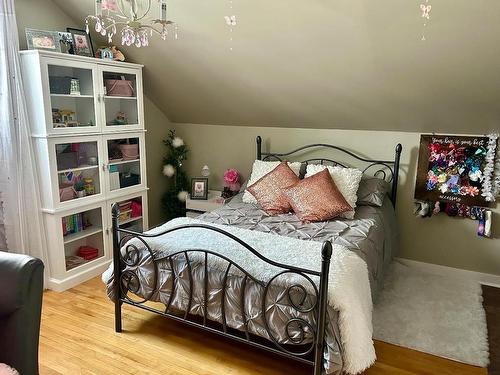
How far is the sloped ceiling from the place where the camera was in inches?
100

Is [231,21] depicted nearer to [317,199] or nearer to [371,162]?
[317,199]

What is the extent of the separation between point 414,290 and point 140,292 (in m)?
2.21

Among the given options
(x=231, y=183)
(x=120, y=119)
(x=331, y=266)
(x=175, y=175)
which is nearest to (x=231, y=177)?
(x=231, y=183)

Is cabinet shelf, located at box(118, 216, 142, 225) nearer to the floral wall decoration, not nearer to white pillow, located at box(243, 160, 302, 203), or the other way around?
white pillow, located at box(243, 160, 302, 203)

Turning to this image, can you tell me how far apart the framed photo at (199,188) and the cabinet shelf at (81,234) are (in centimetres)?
119

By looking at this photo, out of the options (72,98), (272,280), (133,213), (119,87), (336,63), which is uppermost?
(336,63)

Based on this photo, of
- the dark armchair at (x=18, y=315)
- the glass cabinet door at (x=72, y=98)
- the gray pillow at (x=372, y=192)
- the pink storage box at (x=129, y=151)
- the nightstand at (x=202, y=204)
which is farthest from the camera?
the nightstand at (x=202, y=204)

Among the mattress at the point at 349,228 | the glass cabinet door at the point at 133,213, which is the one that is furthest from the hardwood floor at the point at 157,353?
the glass cabinet door at the point at 133,213

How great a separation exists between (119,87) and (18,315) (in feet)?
8.29

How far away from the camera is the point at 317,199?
3.17 metres

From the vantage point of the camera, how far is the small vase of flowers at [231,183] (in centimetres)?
429

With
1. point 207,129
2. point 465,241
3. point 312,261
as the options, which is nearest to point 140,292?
point 312,261

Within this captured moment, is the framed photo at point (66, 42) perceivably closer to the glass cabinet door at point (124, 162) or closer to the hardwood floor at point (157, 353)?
the glass cabinet door at point (124, 162)

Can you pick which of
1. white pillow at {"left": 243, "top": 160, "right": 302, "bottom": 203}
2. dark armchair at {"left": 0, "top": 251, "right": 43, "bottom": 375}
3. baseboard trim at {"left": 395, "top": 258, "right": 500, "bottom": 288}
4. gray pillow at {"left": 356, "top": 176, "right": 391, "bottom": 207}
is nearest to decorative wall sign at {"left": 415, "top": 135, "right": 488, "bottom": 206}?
gray pillow at {"left": 356, "top": 176, "right": 391, "bottom": 207}
